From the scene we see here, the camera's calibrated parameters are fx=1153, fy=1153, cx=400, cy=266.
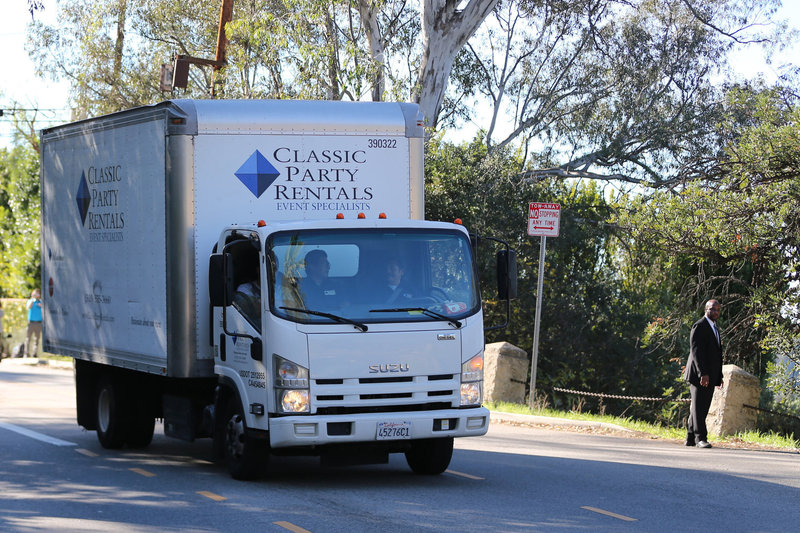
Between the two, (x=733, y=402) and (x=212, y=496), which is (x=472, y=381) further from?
(x=733, y=402)

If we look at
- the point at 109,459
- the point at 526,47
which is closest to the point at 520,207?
the point at 526,47

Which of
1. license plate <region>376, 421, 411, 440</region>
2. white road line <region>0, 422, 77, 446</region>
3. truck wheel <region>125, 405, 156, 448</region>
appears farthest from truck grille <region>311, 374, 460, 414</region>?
white road line <region>0, 422, 77, 446</region>

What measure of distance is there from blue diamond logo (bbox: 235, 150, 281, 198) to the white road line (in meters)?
4.52

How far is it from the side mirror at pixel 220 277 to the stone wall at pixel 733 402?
793 cm

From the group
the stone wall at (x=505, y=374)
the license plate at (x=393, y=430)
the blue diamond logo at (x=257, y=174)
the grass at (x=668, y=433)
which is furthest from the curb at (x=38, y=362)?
the license plate at (x=393, y=430)

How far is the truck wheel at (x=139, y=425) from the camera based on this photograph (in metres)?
12.7

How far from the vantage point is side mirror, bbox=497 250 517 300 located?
1031 centimetres

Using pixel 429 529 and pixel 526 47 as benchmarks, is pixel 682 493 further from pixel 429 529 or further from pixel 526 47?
pixel 526 47

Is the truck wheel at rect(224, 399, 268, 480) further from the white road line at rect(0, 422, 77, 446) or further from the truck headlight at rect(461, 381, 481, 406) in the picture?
the white road line at rect(0, 422, 77, 446)

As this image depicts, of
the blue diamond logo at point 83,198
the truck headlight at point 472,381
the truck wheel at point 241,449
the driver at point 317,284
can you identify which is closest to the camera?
the driver at point 317,284

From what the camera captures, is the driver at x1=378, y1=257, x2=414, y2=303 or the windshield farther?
the driver at x1=378, y1=257, x2=414, y2=303

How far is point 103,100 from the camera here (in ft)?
123

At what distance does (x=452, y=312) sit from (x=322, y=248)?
1242 millimetres

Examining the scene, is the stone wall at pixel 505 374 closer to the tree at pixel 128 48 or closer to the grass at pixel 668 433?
the grass at pixel 668 433
